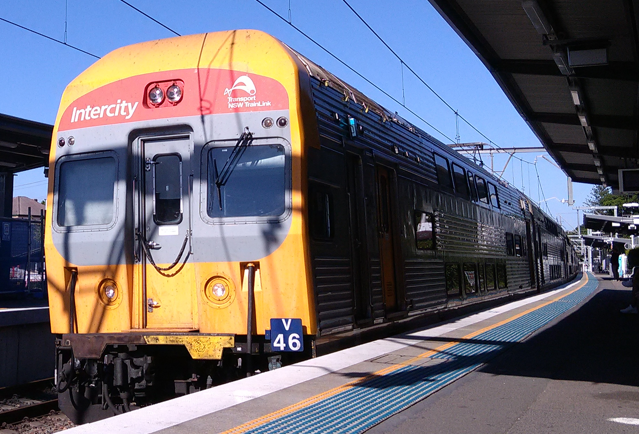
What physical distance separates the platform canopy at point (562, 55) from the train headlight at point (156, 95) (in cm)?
349

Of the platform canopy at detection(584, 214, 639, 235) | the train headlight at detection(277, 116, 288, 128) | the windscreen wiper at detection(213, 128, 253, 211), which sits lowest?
the windscreen wiper at detection(213, 128, 253, 211)

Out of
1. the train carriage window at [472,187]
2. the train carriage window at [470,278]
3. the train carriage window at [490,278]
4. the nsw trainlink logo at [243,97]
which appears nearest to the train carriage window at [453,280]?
the train carriage window at [470,278]

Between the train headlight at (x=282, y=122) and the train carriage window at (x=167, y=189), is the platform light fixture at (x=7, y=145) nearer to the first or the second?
the train carriage window at (x=167, y=189)

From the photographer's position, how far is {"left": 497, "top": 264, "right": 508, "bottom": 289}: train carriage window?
674 inches

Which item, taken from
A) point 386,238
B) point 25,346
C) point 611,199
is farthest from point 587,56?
point 611,199

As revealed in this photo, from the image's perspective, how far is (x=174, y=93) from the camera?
7156 millimetres

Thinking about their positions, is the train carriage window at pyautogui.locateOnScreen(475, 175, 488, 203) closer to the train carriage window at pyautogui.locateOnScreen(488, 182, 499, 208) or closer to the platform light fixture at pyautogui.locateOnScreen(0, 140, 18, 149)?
the train carriage window at pyautogui.locateOnScreen(488, 182, 499, 208)

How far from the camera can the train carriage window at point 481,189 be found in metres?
16.0

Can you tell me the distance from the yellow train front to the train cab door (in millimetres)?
14

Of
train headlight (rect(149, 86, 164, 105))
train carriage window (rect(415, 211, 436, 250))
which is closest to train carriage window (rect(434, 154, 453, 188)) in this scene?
train carriage window (rect(415, 211, 436, 250))

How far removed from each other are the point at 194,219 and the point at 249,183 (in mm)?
668

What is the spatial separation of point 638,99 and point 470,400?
7676mm

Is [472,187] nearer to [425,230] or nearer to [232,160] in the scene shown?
[425,230]

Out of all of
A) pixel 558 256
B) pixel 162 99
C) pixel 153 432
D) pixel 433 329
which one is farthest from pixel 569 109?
pixel 558 256
